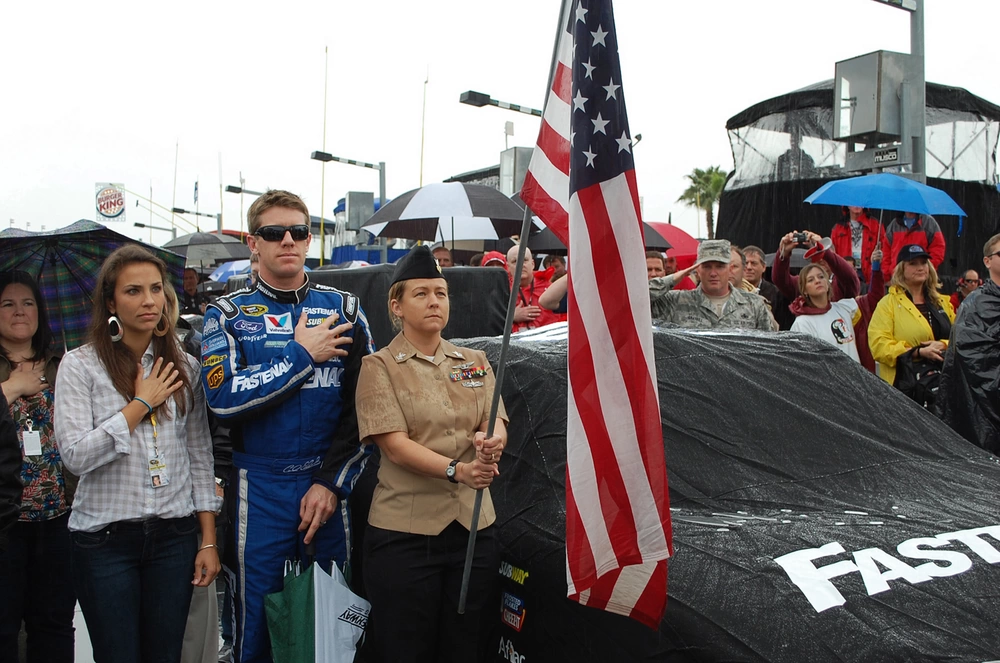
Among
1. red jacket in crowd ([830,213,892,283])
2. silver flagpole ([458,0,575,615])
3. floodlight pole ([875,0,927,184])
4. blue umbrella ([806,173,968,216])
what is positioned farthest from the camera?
floodlight pole ([875,0,927,184])

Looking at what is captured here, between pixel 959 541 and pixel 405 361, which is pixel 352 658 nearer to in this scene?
pixel 405 361

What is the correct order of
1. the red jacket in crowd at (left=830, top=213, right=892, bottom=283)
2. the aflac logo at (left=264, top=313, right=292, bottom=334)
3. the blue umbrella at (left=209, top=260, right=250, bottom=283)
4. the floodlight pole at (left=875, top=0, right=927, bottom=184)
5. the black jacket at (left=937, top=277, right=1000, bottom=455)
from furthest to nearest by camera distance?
the blue umbrella at (left=209, top=260, right=250, bottom=283)
the floodlight pole at (left=875, top=0, right=927, bottom=184)
the red jacket in crowd at (left=830, top=213, right=892, bottom=283)
the black jacket at (left=937, top=277, right=1000, bottom=455)
the aflac logo at (left=264, top=313, right=292, bottom=334)

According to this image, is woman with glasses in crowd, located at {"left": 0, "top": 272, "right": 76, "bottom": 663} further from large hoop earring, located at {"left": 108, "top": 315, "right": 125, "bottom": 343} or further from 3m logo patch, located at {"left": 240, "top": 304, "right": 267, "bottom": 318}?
3m logo patch, located at {"left": 240, "top": 304, "right": 267, "bottom": 318}

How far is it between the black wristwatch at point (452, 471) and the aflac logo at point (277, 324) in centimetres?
77

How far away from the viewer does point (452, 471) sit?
252cm

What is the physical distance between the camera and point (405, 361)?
277 centimetres

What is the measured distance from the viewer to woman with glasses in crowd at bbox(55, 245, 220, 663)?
262 cm

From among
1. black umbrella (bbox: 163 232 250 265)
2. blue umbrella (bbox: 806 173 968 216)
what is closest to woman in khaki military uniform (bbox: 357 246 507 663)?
blue umbrella (bbox: 806 173 968 216)

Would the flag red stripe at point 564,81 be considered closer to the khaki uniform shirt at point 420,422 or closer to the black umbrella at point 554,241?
the khaki uniform shirt at point 420,422

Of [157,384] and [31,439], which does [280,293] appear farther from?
[31,439]

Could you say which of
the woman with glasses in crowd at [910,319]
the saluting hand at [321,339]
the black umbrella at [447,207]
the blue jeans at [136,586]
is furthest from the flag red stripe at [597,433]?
the black umbrella at [447,207]

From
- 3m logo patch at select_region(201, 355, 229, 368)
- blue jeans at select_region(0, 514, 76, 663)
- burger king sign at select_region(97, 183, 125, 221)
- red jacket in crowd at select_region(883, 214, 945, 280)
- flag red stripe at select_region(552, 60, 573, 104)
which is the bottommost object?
blue jeans at select_region(0, 514, 76, 663)

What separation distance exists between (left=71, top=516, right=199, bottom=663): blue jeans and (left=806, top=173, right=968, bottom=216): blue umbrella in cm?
565

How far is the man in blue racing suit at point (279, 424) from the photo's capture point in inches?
109
